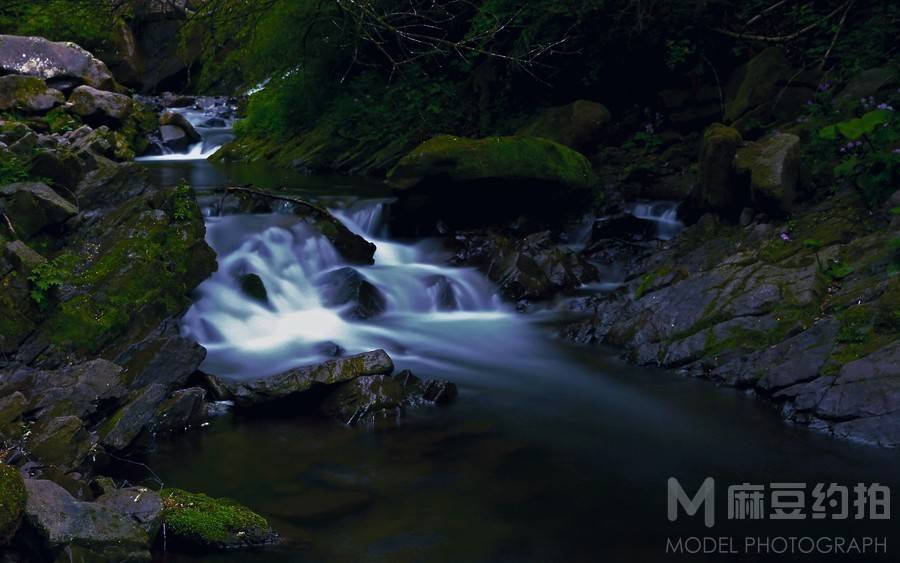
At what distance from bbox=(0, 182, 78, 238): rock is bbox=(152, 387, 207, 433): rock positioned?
7.74 ft

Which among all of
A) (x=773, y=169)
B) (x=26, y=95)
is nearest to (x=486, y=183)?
(x=773, y=169)

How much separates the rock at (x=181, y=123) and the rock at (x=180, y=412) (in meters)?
17.9

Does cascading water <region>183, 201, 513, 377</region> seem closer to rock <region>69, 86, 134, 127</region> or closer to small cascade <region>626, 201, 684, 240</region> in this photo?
small cascade <region>626, 201, 684, 240</region>

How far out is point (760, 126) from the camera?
37.0ft

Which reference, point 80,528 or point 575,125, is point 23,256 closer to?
point 80,528

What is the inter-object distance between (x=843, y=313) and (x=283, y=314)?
5649 mm

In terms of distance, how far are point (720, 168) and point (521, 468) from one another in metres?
5.68

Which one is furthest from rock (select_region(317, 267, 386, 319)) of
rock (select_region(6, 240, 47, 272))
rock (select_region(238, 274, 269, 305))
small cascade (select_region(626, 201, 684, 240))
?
small cascade (select_region(626, 201, 684, 240))

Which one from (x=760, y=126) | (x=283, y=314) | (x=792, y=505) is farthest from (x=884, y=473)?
(x=760, y=126)

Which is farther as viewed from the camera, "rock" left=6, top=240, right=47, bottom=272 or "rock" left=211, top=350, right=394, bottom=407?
"rock" left=6, top=240, right=47, bottom=272

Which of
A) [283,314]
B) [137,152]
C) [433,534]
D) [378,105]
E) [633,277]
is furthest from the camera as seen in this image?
[137,152]

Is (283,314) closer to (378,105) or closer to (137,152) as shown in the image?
(378,105)

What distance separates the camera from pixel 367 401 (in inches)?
261

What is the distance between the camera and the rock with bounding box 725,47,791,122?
38.2 feet
